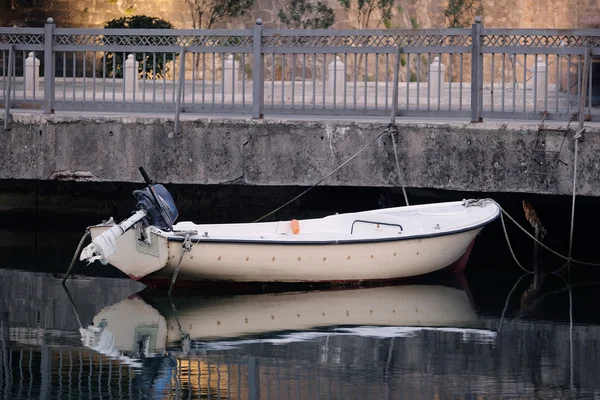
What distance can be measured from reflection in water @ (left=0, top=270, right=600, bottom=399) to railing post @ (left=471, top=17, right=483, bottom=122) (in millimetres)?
1981

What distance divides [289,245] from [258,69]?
2364mm

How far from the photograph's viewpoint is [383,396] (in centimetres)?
793

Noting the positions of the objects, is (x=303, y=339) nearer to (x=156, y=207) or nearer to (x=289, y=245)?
(x=289, y=245)

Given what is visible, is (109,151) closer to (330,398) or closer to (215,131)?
(215,131)

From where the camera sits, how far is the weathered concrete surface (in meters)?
12.7

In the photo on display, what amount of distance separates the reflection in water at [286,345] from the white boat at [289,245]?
263 mm

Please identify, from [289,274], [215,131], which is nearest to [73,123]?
[215,131]

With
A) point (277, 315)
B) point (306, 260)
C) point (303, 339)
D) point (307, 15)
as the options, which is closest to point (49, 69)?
point (306, 260)

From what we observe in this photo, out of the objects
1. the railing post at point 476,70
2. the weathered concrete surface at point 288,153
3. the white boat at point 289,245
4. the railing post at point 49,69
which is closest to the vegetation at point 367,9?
the railing post at point 49,69

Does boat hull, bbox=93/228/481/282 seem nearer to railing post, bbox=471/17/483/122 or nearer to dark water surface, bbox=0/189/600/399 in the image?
dark water surface, bbox=0/189/600/399

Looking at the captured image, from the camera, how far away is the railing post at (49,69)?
13.8m

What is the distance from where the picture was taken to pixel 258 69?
13266mm

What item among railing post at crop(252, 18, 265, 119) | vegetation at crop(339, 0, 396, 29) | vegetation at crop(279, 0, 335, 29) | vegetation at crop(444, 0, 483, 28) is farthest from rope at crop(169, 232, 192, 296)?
vegetation at crop(444, 0, 483, 28)

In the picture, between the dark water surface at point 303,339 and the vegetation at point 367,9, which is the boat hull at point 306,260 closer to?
the dark water surface at point 303,339
